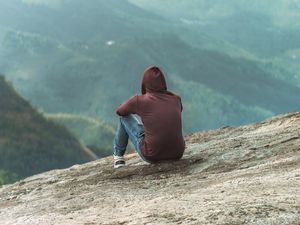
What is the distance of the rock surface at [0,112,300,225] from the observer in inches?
277

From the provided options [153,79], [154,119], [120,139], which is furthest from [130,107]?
[120,139]

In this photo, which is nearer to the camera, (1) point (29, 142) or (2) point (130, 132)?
(2) point (130, 132)

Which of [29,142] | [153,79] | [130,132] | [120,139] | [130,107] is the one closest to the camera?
[153,79]

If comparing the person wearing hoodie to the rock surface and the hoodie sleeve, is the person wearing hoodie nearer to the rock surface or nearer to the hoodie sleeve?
the hoodie sleeve

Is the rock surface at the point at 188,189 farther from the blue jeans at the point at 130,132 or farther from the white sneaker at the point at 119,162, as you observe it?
the blue jeans at the point at 130,132

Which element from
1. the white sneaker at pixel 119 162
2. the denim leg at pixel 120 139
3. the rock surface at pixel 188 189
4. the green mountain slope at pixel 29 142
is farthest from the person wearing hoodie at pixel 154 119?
the green mountain slope at pixel 29 142

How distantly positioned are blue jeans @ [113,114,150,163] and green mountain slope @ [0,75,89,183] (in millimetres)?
127064

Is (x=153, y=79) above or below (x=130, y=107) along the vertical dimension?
above

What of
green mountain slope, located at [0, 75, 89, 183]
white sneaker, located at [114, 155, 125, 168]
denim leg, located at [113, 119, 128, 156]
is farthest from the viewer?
green mountain slope, located at [0, 75, 89, 183]

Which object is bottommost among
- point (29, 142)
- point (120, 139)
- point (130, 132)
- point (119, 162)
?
point (29, 142)

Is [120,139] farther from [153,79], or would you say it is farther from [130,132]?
[153,79]

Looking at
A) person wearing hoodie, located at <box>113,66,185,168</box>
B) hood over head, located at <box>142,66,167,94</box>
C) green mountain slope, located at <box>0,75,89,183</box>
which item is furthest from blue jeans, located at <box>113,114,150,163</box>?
green mountain slope, located at <box>0,75,89,183</box>

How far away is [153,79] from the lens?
10734 mm

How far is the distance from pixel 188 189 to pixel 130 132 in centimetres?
263
